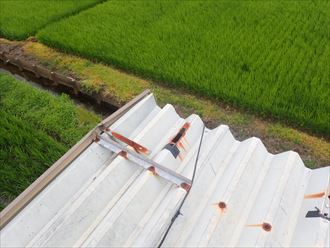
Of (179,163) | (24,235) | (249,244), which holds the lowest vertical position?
(24,235)

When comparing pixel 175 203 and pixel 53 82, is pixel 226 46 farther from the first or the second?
pixel 175 203

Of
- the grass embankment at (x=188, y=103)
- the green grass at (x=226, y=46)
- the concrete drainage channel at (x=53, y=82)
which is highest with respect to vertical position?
the green grass at (x=226, y=46)

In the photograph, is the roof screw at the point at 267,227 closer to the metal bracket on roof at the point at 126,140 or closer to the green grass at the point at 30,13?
the metal bracket on roof at the point at 126,140

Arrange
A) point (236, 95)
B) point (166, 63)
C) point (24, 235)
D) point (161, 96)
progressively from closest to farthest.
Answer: point (24, 235) → point (236, 95) → point (161, 96) → point (166, 63)

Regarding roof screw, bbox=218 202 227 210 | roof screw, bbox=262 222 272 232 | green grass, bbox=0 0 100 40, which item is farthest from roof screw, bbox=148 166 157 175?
green grass, bbox=0 0 100 40

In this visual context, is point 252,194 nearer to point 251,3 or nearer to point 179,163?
point 179,163

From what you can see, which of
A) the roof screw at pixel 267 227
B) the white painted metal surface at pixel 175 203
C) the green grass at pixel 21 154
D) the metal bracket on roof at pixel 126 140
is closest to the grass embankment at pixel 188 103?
the green grass at pixel 21 154

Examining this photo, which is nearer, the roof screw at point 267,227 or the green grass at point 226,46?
the roof screw at point 267,227

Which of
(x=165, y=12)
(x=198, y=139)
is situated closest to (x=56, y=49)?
(x=165, y=12)

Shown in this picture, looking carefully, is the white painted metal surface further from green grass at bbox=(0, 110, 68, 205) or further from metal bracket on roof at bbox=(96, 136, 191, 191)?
green grass at bbox=(0, 110, 68, 205)
